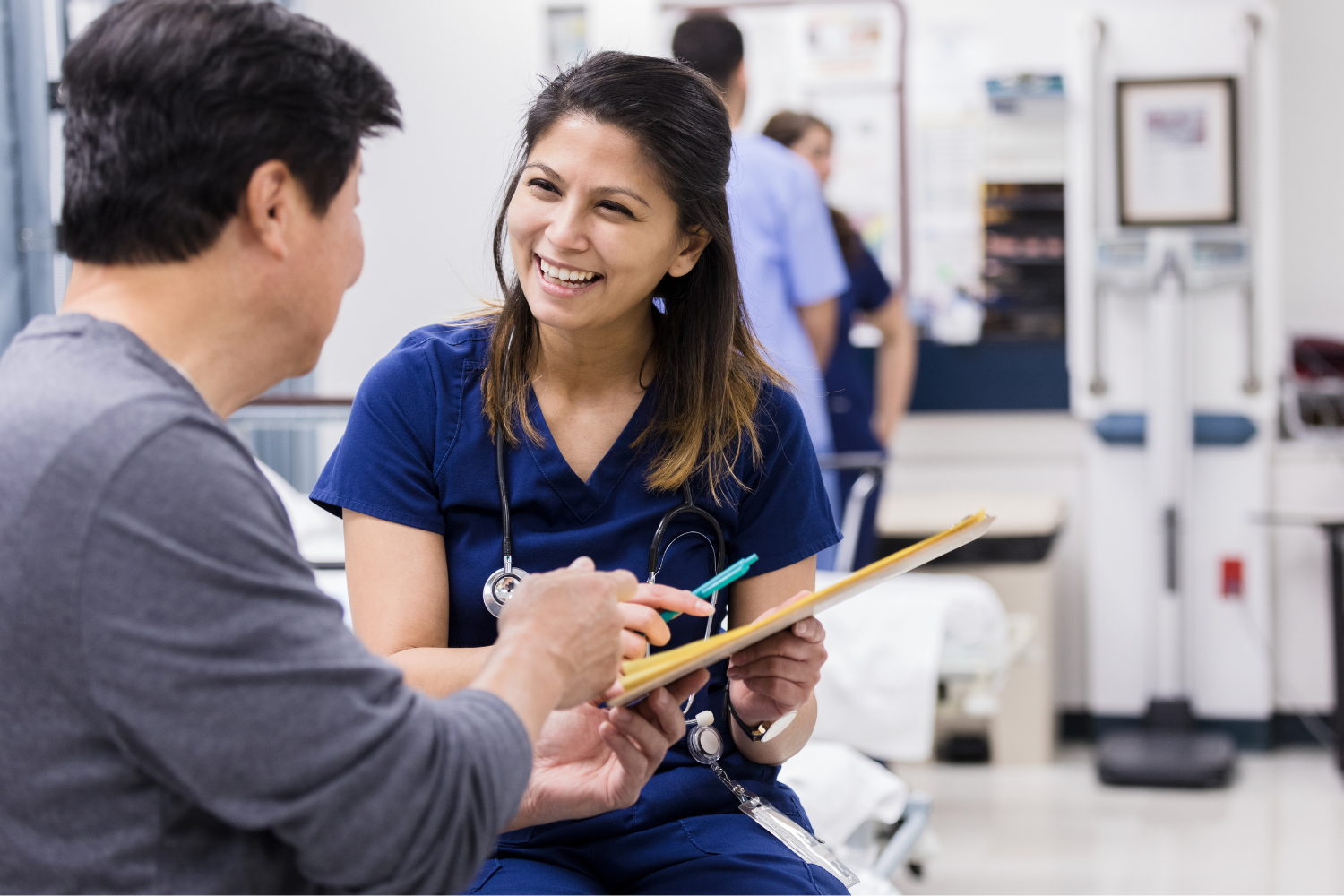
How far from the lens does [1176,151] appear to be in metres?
3.82

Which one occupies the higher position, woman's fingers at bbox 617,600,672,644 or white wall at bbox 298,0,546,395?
white wall at bbox 298,0,546,395

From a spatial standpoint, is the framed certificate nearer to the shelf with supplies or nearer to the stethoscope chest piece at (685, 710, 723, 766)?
the shelf with supplies

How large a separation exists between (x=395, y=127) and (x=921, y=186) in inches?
139

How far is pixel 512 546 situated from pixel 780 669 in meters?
0.30

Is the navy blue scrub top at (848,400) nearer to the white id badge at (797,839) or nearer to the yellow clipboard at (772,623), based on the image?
the white id badge at (797,839)

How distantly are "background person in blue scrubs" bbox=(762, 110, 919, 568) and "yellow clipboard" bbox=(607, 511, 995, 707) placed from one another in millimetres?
2082

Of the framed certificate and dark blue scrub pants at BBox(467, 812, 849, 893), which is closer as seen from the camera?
dark blue scrub pants at BBox(467, 812, 849, 893)

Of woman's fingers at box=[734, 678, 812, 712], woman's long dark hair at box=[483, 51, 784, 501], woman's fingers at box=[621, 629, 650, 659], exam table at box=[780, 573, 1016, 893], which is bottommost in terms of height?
exam table at box=[780, 573, 1016, 893]

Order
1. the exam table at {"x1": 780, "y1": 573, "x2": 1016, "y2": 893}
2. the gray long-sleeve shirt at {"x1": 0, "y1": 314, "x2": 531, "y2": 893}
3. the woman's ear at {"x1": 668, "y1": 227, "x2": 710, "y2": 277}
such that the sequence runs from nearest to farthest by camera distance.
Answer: the gray long-sleeve shirt at {"x1": 0, "y1": 314, "x2": 531, "y2": 893}
the woman's ear at {"x1": 668, "y1": 227, "x2": 710, "y2": 277}
the exam table at {"x1": 780, "y1": 573, "x2": 1016, "y2": 893}

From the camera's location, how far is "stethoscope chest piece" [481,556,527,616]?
1.28 meters

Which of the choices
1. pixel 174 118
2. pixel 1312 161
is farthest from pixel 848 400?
pixel 174 118

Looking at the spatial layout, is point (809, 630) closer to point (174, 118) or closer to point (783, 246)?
point (174, 118)

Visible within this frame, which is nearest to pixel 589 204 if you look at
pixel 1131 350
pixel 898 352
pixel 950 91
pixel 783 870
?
pixel 783 870

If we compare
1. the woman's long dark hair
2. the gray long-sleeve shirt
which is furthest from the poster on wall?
the gray long-sleeve shirt
